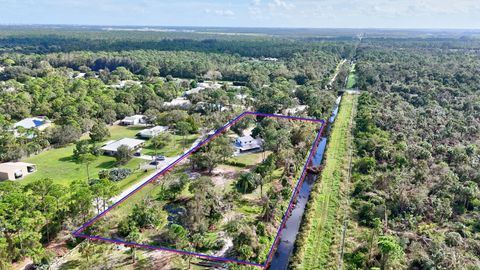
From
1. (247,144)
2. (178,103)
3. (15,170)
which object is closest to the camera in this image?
(15,170)

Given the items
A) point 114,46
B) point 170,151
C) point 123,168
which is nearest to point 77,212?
point 123,168

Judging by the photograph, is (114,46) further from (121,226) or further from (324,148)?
(121,226)

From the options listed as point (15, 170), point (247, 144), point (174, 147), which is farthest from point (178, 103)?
point (15, 170)

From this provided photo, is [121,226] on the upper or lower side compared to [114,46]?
lower

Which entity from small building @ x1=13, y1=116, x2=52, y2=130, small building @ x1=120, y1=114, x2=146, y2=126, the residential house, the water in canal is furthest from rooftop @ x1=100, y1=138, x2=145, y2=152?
the water in canal

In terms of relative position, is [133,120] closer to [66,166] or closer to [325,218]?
[66,166]

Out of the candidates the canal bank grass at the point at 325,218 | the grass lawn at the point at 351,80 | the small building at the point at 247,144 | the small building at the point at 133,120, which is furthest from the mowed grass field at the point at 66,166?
the grass lawn at the point at 351,80

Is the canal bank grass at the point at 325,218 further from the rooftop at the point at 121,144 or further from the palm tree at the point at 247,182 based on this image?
the rooftop at the point at 121,144
